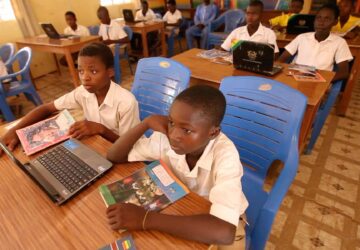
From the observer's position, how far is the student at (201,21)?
4.98m

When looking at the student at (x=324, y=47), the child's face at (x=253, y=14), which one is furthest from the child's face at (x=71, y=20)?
the student at (x=324, y=47)

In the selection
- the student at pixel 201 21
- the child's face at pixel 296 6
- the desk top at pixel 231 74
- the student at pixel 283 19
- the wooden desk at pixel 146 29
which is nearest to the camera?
the desk top at pixel 231 74

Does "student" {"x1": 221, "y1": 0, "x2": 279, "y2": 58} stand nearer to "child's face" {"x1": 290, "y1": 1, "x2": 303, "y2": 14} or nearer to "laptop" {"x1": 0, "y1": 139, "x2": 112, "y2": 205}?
"child's face" {"x1": 290, "y1": 1, "x2": 303, "y2": 14}

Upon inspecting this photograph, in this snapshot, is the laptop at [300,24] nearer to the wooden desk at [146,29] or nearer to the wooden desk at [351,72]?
the wooden desk at [351,72]

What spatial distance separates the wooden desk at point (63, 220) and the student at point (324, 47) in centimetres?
199

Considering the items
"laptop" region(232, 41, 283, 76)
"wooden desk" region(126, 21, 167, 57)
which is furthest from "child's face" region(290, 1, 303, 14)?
"laptop" region(232, 41, 283, 76)

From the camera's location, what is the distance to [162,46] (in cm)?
467

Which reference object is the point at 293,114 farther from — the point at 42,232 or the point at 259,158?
the point at 42,232

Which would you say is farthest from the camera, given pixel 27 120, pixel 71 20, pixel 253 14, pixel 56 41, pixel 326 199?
pixel 71 20

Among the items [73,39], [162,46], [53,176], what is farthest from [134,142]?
[162,46]

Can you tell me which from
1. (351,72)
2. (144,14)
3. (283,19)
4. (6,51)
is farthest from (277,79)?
(144,14)

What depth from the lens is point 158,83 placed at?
1.43 meters

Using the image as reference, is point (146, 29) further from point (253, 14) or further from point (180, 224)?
point (180, 224)

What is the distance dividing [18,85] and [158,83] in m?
2.10
